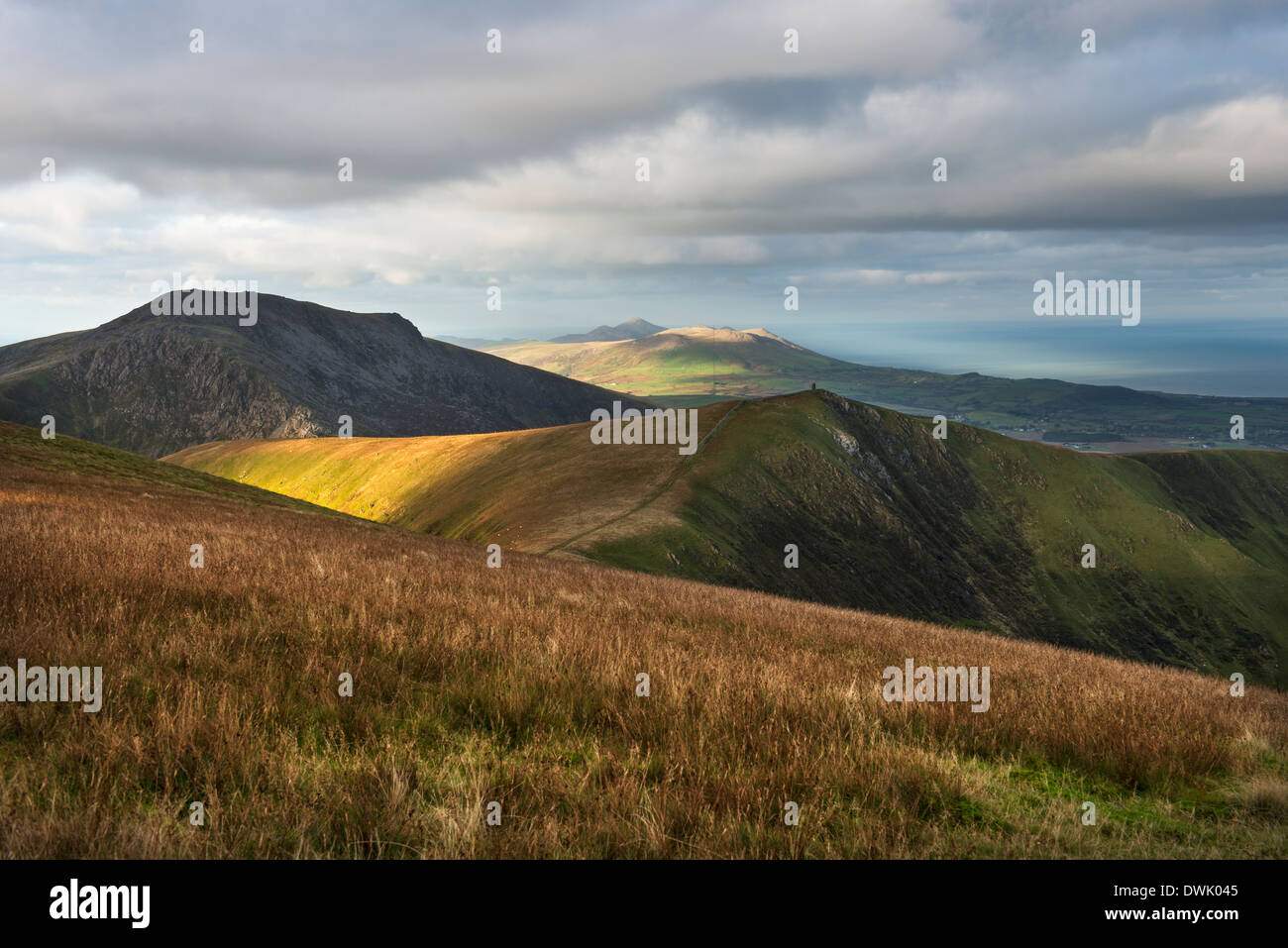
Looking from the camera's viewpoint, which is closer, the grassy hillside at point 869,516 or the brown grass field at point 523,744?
the brown grass field at point 523,744

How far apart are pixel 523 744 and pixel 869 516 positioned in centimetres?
8195

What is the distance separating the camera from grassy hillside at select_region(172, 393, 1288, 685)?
61.2m

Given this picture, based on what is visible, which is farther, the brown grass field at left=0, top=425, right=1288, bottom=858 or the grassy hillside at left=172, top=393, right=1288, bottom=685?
the grassy hillside at left=172, top=393, right=1288, bottom=685

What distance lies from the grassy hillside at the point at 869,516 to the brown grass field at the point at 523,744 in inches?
1465

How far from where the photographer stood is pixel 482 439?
350 ft

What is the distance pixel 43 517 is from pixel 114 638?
10574 mm

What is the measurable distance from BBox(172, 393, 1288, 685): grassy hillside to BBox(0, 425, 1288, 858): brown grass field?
3722cm

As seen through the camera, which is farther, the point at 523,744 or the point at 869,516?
the point at 869,516

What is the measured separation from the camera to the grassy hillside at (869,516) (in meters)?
61.2

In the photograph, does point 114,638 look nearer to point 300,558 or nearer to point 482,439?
point 300,558

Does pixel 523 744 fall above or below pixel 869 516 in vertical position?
above

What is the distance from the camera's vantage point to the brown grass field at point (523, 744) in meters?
3.43

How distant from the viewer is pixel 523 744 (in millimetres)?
4863
